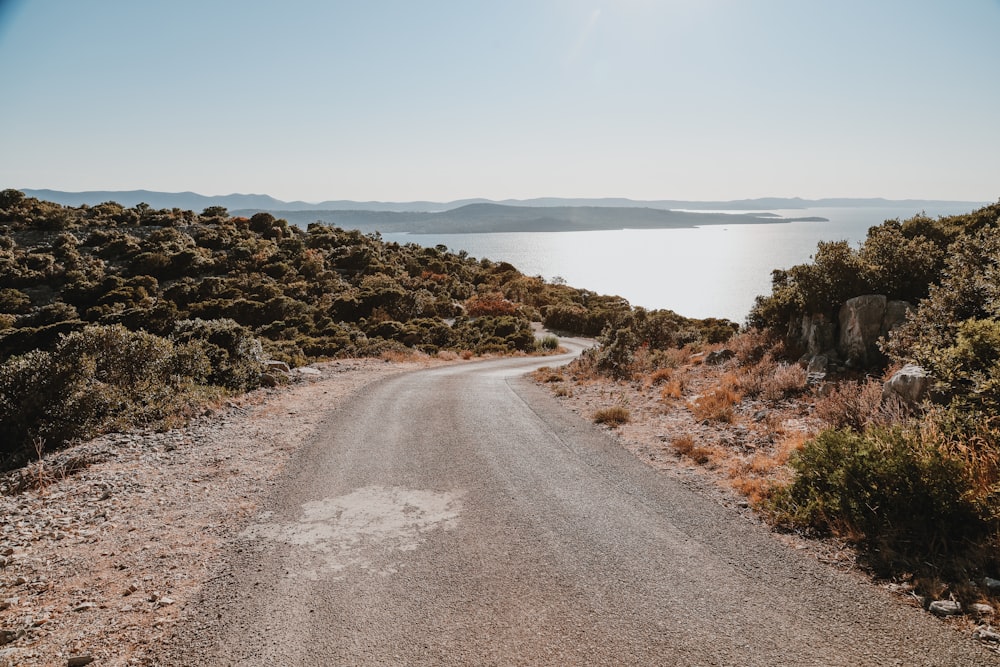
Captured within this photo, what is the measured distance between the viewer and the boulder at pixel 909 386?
770cm

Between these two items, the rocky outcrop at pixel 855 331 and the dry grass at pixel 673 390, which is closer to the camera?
the rocky outcrop at pixel 855 331

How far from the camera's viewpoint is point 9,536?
6.55 meters

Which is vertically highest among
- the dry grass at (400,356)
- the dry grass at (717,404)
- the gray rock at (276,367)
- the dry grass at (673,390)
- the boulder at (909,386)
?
the boulder at (909,386)

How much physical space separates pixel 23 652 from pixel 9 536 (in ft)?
10.2

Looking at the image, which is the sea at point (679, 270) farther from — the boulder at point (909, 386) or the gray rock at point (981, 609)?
the gray rock at point (981, 609)

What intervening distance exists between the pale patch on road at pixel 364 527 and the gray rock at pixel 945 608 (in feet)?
16.5

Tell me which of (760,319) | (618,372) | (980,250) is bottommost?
(618,372)

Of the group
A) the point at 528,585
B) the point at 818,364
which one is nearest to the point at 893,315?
the point at 818,364

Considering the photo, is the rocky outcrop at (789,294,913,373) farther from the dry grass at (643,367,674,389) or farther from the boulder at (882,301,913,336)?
the dry grass at (643,367,674,389)

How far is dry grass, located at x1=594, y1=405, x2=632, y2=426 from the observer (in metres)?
11.8

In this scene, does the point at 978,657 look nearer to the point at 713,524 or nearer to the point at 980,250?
the point at 713,524

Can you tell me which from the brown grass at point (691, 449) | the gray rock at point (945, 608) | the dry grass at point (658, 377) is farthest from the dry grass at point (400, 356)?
the gray rock at point (945, 608)

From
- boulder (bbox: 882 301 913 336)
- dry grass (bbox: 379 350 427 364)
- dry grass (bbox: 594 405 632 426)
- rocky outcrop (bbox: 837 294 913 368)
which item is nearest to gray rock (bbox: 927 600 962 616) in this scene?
dry grass (bbox: 594 405 632 426)

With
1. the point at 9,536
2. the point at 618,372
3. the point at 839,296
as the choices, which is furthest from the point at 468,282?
the point at 9,536
